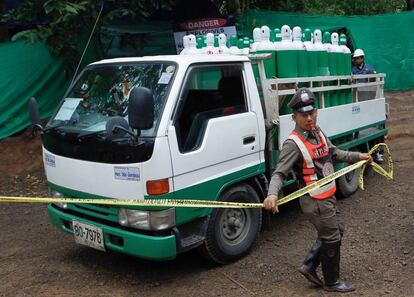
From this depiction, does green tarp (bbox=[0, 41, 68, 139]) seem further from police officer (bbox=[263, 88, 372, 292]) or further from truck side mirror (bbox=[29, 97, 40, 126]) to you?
police officer (bbox=[263, 88, 372, 292])

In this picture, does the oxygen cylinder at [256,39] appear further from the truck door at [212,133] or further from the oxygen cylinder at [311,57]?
the oxygen cylinder at [311,57]

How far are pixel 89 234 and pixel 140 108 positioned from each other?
1255mm

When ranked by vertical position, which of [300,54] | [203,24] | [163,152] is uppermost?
[203,24]

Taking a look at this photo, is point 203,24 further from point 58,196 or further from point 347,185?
point 58,196

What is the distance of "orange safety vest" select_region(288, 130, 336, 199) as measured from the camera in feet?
11.2

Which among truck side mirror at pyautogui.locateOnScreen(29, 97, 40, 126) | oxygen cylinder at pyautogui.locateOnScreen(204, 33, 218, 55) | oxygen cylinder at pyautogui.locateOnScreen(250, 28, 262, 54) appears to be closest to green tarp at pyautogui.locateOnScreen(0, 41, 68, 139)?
truck side mirror at pyautogui.locateOnScreen(29, 97, 40, 126)

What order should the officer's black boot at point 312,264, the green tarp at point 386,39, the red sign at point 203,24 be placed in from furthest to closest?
the green tarp at point 386,39
the red sign at point 203,24
the officer's black boot at point 312,264

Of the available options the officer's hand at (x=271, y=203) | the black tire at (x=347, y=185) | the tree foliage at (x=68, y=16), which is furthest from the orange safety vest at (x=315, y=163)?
the tree foliage at (x=68, y=16)

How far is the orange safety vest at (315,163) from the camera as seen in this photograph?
3420mm

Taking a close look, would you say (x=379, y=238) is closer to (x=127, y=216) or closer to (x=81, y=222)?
(x=127, y=216)

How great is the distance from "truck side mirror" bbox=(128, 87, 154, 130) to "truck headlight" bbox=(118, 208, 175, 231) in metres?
0.67

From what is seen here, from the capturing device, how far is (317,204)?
136 inches

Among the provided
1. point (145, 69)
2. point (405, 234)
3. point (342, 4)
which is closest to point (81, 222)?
point (145, 69)

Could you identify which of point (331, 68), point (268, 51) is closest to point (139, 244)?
point (268, 51)
